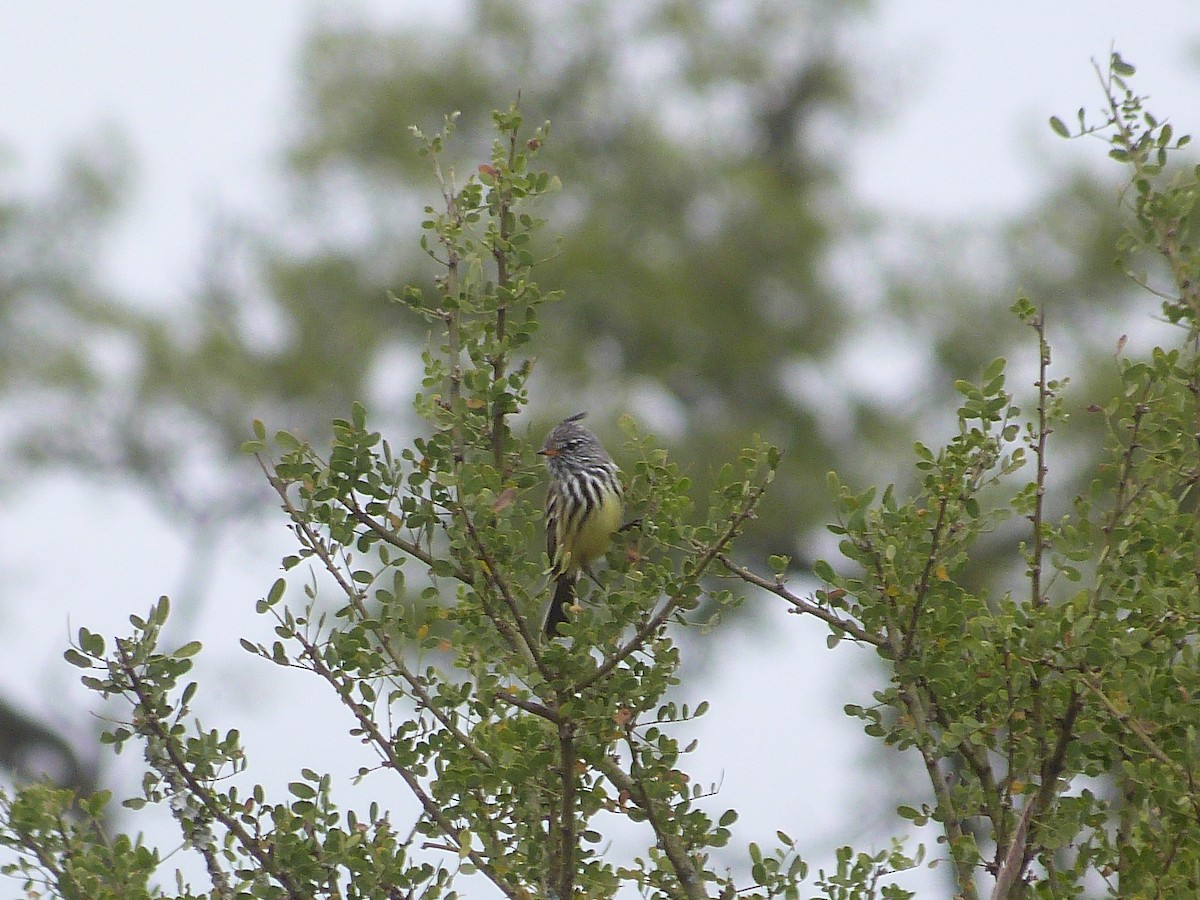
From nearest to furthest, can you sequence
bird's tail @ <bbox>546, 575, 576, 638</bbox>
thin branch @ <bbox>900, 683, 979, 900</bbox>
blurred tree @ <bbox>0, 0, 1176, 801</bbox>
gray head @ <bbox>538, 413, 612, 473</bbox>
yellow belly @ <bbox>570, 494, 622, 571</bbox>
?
thin branch @ <bbox>900, 683, 979, 900</bbox> → yellow belly @ <bbox>570, 494, 622, 571</bbox> → bird's tail @ <bbox>546, 575, 576, 638</bbox> → gray head @ <bbox>538, 413, 612, 473</bbox> → blurred tree @ <bbox>0, 0, 1176, 801</bbox>

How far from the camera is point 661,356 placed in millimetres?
19172

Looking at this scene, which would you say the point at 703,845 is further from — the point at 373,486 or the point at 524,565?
the point at 373,486

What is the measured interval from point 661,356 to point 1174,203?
53.1ft

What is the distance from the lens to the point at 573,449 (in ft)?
17.5

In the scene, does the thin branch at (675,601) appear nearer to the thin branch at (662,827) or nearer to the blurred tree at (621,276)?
the thin branch at (662,827)

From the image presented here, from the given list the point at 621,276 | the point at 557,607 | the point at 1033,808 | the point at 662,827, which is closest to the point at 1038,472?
the point at 1033,808

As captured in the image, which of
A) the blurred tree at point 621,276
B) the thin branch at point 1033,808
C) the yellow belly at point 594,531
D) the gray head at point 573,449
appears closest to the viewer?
the thin branch at point 1033,808

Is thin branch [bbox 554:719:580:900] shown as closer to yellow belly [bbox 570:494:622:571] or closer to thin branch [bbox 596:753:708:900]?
thin branch [bbox 596:753:708:900]

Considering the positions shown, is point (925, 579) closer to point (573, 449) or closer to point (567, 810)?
point (567, 810)

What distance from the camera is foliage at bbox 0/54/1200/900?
2.71 metres

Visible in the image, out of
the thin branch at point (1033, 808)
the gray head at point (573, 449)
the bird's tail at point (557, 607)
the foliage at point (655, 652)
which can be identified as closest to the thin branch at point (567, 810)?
the foliage at point (655, 652)

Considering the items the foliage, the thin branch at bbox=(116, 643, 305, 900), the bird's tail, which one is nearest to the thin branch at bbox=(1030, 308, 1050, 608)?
the foliage

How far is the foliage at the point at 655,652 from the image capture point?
2.71m

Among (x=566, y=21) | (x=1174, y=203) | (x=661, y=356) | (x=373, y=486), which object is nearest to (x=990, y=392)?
(x=1174, y=203)
